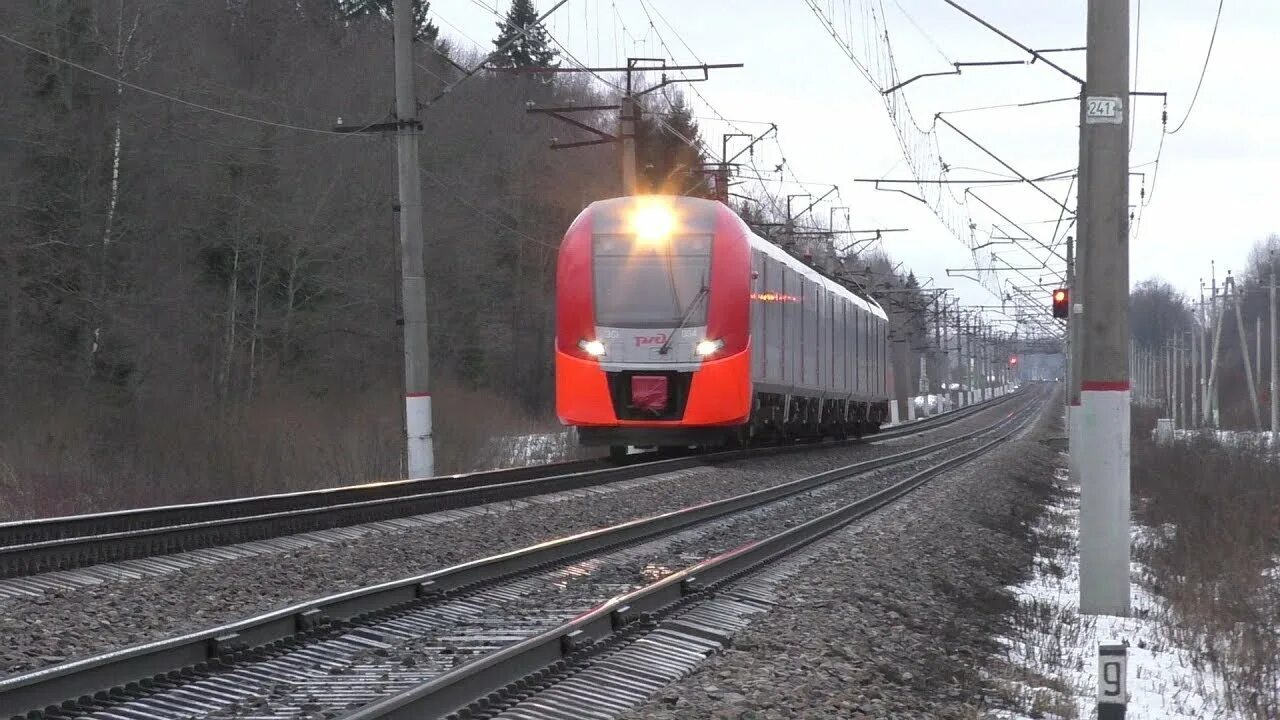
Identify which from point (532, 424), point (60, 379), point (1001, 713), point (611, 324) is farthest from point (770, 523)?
point (532, 424)

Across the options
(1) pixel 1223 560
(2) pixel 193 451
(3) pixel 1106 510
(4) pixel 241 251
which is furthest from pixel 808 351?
(3) pixel 1106 510

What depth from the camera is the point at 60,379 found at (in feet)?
86.9

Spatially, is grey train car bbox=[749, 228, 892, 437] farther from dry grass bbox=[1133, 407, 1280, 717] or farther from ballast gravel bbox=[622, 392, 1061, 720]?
ballast gravel bbox=[622, 392, 1061, 720]

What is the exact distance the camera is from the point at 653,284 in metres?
21.5

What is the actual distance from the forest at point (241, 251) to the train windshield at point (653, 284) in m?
3.28

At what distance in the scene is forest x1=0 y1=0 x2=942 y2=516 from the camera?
2288 centimetres

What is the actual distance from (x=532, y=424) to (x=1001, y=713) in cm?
3472

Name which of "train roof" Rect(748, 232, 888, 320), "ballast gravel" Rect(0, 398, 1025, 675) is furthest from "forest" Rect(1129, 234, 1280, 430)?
"ballast gravel" Rect(0, 398, 1025, 675)

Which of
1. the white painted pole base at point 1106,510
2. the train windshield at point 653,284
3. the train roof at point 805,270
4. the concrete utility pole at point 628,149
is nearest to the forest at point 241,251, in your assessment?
the concrete utility pole at point 628,149

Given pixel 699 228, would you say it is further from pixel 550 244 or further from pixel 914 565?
pixel 550 244

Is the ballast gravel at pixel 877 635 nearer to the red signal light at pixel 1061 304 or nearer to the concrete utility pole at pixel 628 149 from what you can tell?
the red signal light at pixel 1061 304

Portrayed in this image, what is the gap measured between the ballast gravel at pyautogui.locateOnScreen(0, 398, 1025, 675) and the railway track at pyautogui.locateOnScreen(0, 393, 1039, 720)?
0.73 m

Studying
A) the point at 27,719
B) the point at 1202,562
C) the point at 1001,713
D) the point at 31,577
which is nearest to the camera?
the point at 27,719

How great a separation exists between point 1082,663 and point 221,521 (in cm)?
636
